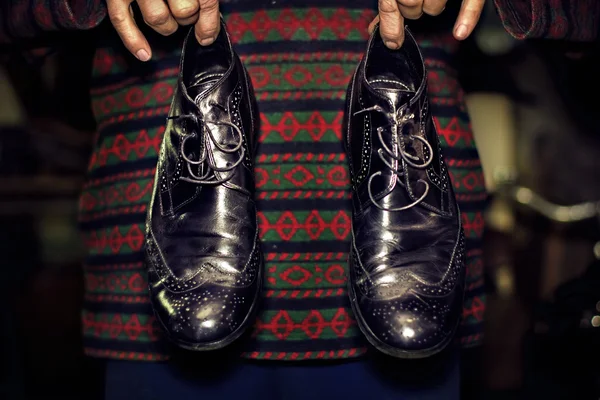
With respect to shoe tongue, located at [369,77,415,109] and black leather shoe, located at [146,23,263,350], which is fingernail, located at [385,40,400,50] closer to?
shoe tongue, located at [369,77,415,109]

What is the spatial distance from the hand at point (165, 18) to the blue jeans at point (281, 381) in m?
0.47

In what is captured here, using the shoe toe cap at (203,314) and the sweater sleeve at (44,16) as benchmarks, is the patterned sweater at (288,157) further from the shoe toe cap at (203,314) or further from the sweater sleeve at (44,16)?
the shoe toe cap at (203,314)

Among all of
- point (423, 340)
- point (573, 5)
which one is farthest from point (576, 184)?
point (423, 340)

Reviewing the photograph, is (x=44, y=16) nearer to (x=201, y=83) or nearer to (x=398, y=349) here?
(x=201, y=83)

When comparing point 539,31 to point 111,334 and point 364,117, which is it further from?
point 111,334

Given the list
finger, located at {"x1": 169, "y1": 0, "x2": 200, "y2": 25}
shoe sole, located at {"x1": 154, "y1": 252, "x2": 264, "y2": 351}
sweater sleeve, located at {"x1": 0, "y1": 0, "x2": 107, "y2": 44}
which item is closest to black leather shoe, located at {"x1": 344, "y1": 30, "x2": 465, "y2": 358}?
shoe sole, located at {"x1": 154, "y1": 252, "x2": 264, "y2": 351}

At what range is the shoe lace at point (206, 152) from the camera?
0.77 m

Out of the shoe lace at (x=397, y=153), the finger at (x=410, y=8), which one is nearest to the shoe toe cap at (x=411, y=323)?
the shoe lace at (x=397, y=153)

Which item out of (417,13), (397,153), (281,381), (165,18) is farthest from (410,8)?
(281,381)

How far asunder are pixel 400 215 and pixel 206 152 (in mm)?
255

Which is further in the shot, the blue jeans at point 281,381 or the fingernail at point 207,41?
the blue jeans at point 281,381

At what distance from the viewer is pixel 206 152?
77 centimetres

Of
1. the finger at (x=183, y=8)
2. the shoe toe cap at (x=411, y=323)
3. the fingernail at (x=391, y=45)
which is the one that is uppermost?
the finger at (x=183, y=8)

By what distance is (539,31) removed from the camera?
0.83 m
